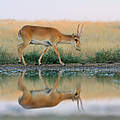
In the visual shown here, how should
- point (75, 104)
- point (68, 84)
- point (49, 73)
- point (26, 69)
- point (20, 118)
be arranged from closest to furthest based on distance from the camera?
point (20, 118) < point (75, 104) < point (68, 84) < point (49, 73) < point (26, 69)

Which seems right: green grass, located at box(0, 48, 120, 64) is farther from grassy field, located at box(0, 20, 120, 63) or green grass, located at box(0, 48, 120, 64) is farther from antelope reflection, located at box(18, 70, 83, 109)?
antelope reflection, located at box(18, 70, 83, 109)

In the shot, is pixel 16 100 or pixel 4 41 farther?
pixel 4 41

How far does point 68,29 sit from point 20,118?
59.0ft

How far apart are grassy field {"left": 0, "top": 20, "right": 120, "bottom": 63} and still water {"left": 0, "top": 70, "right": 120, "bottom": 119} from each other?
3.43 m

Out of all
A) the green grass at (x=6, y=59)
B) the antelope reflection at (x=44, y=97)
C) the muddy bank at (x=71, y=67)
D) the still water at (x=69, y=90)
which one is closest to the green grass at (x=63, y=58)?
the green grass at (x=6, y=59)

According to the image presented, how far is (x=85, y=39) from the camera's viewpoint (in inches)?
788

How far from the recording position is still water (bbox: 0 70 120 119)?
6.70 meters

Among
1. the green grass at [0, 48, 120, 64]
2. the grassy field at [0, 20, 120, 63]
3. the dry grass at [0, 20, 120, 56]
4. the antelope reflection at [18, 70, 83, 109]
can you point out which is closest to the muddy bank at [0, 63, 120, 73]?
the green grass at [0, 48, 120, 64]

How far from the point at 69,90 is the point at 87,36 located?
41.1 ft

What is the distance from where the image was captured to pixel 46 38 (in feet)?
47.5

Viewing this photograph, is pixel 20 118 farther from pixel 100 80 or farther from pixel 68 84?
pixel 100 80

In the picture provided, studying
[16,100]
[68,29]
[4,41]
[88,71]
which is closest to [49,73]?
[88,71]

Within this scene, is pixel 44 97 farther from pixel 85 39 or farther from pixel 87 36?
pixel 87 36

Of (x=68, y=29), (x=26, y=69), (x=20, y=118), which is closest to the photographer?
(x=20, y=118)
